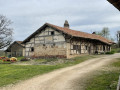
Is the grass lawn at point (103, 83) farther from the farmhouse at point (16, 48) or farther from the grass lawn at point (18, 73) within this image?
the farmhouse at point (16, 48)

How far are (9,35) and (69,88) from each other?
132 feet

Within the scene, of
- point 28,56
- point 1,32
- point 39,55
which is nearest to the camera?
point 39,55

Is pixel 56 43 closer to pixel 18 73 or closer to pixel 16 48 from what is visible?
pixel 18 73


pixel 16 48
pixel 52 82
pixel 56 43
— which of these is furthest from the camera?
pixel 16 48

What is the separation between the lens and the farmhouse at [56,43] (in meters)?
23.4

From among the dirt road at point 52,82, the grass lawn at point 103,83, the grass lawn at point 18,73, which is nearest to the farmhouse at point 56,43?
the grass lawn at point 18,73

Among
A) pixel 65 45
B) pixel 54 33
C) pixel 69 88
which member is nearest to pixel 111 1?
pixel 69 88

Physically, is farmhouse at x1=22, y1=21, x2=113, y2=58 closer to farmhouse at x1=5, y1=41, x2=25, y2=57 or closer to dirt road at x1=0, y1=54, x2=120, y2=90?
dirt road at x1=0, y1=54, x2=120, y2=90

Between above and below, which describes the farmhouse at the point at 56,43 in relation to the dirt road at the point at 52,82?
above

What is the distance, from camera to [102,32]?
2960 inches

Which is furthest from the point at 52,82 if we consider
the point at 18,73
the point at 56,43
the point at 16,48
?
the point at 16,48

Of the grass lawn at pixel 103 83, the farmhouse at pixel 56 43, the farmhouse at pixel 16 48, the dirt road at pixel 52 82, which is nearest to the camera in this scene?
the grass lawn at pixel 103 83

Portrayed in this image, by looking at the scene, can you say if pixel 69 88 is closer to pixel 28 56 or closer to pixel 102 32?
pixel 28 56

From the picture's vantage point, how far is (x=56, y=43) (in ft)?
80.4
